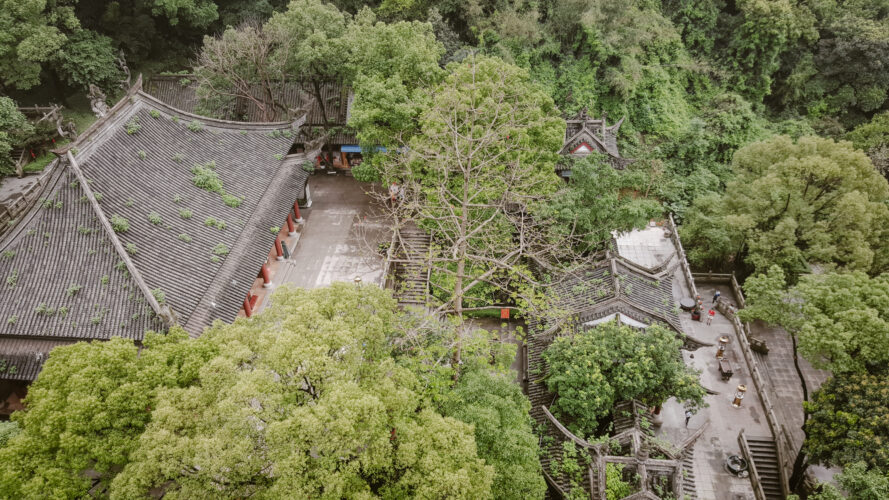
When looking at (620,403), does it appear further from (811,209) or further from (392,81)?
(392,81)

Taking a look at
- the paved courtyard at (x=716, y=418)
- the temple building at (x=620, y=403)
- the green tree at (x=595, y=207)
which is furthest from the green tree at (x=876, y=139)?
the temple building at (x=620, y=403)

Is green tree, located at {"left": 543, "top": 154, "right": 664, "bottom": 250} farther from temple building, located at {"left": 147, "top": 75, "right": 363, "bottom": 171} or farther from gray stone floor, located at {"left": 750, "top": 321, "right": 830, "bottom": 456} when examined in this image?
temple building, located at {"left": 147, "top": 75, "right": 363, "bottom": 171}

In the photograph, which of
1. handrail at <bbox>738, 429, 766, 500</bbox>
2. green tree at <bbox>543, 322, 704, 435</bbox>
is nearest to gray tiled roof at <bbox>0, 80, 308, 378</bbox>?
green tree at <bbox>543, 322, 704, 435</bbox>

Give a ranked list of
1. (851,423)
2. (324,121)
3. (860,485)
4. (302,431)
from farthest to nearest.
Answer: (324,121), (851,423), (860,485), (302,431)

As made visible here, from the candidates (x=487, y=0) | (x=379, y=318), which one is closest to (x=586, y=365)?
(x=379, y=318)

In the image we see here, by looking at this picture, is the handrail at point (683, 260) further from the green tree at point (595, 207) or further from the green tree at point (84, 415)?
the green tree at point (84, 415)

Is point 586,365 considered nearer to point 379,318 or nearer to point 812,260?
point 379,318

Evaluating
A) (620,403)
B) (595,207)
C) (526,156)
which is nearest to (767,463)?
(620,403)
